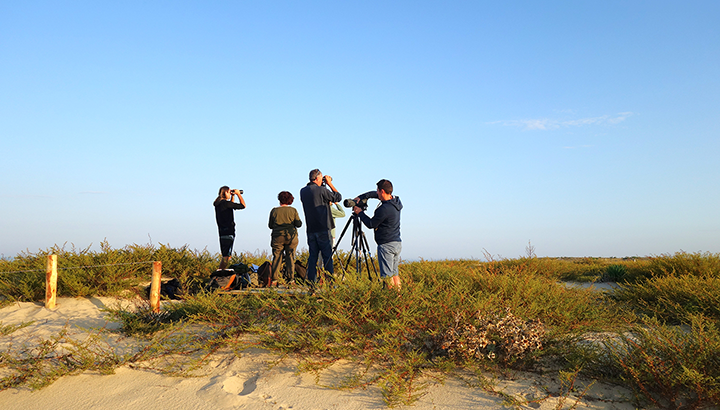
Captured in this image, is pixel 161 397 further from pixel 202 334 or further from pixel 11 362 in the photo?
pixel 11 362

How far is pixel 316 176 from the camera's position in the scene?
24.8 ft

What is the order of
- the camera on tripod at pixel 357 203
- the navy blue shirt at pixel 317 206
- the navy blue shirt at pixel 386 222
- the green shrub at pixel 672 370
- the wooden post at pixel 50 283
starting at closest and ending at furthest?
the green shrub at pixel 672 370 → the navy blue shirt at pixel 386 222 → the camera on tripod at pixel 357 203 → the wooden post at pixel 50 283 → the navy blue shirt at pixel 317 206

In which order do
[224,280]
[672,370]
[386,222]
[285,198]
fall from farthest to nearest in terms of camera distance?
[285,198]
[224,280]
[386,222]
[672,370]

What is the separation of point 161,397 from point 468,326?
318 cm

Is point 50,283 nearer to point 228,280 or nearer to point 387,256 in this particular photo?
point 228,280

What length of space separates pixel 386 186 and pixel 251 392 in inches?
138

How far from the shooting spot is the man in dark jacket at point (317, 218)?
292 inches

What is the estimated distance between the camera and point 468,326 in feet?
14.5

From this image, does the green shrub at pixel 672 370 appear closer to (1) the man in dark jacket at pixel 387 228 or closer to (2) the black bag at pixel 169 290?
(1) the man in dark jacket at pixel 387 228

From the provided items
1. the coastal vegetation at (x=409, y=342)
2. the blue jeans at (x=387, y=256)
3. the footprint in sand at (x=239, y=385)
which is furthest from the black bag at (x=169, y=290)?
the footprint in sand at (x=239, y=385)

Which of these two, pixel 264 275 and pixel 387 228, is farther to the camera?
pixel 264 275

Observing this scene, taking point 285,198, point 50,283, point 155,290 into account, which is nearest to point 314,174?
point 285,198

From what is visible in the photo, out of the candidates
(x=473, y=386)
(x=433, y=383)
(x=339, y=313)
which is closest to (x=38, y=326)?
(x=339, y=313)

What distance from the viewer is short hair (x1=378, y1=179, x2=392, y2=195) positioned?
6.43 m
